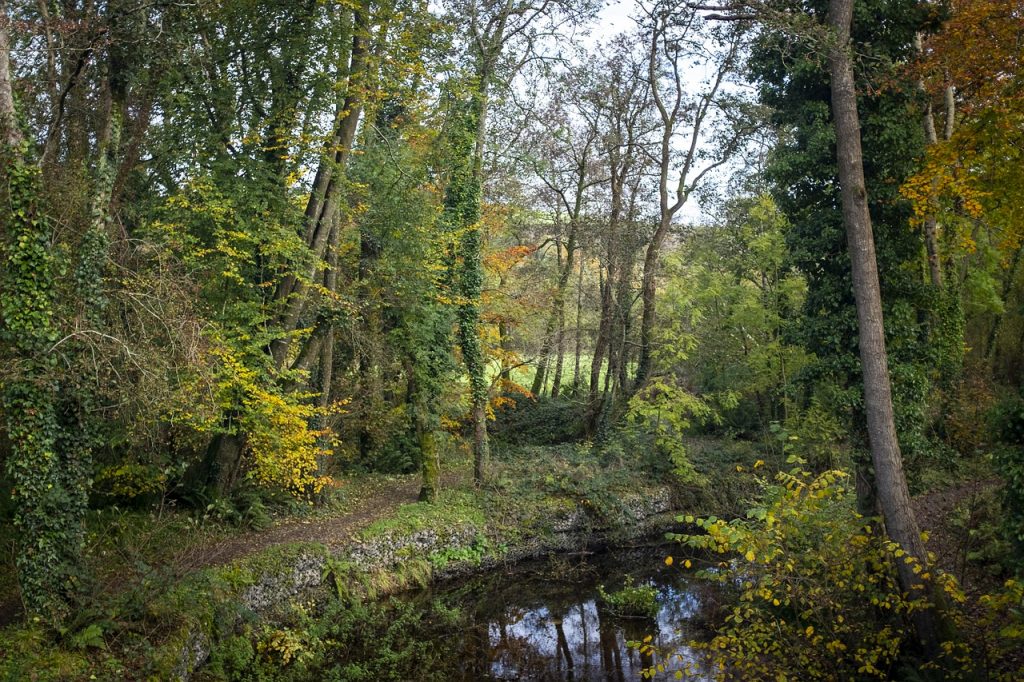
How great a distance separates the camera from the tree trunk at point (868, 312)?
27.1ft

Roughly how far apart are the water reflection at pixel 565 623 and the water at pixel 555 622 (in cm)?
2

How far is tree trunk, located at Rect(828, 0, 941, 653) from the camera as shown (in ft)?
27.1

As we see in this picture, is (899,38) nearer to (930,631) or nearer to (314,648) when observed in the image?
(930,631)

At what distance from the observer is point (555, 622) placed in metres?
11.9

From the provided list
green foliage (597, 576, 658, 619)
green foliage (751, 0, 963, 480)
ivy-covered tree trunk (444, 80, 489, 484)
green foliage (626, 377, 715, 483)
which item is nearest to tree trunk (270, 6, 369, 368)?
ivy-covered tree trunk (444, 80, 489, 484)

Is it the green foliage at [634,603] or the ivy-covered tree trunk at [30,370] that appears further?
the green foliage at [634,603]

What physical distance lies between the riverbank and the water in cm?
73

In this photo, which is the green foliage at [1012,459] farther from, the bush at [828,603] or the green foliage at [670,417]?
the green foliage at [670,417]

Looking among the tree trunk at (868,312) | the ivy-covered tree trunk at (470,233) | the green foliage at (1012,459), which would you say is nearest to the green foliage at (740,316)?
the ivy-covered tree trunk at (470,233)

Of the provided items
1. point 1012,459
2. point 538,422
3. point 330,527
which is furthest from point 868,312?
point 538,422

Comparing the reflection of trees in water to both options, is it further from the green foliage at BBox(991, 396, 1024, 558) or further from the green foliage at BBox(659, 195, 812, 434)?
the green foliage at BBox(659, 195, 812, 434)

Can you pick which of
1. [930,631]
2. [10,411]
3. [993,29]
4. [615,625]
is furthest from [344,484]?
[993,29]

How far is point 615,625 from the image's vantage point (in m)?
11.6

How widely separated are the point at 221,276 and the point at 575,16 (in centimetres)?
1023
